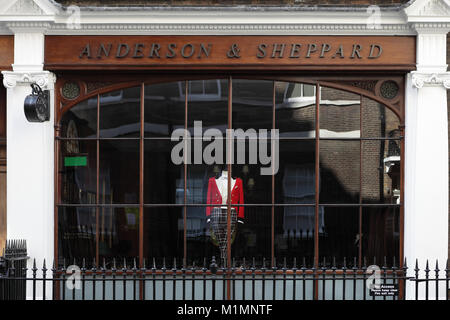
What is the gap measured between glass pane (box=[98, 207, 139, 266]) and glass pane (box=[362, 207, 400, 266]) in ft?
12.0

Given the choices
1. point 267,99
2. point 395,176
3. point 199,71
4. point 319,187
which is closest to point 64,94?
point 199,71

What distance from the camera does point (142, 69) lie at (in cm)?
1073

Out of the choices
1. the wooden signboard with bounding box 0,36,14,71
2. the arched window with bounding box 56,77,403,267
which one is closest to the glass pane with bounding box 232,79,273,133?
the arched window with bounding box 56,77,403,267

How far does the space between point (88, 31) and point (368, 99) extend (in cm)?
456

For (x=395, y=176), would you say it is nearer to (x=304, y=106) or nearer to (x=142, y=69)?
(x=304, y=106)

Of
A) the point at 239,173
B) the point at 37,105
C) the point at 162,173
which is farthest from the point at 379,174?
the point at 37,105

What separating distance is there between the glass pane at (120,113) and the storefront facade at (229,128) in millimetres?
23

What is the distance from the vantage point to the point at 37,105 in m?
10.1

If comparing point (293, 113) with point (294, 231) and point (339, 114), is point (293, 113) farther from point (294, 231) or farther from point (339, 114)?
point (294, 231)

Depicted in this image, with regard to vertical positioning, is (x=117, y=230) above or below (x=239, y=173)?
below

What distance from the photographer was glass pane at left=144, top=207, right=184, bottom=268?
1082cm

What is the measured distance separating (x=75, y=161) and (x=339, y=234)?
4.39m

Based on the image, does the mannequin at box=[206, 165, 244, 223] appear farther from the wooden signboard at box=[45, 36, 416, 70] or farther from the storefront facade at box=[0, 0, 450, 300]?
the wooden signboard at box=[45, 36, 416, 70]
